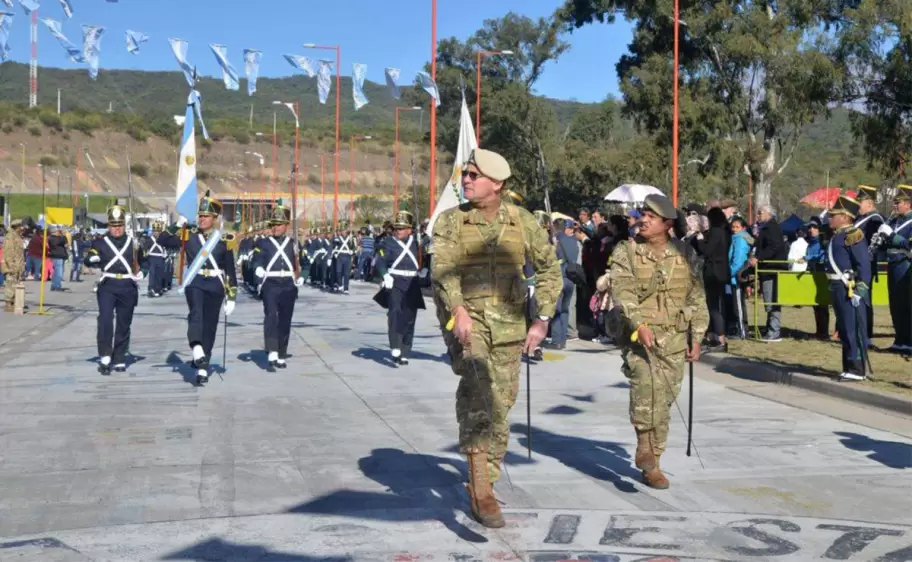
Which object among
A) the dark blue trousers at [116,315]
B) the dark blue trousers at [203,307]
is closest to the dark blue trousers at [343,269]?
the dark blue trousers at [116,315]

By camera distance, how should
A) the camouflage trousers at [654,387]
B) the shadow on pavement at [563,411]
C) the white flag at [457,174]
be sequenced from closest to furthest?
the camouflage trousers at [654,387], the shadow on pavement at [563,411], the white flag at [457,174]

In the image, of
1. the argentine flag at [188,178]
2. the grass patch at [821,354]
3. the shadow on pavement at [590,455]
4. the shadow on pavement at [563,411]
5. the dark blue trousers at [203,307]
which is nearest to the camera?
the shadow on pavement at [590,455]

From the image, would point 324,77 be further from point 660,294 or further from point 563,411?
point 660,294

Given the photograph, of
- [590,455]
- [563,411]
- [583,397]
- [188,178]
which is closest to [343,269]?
[188,178]

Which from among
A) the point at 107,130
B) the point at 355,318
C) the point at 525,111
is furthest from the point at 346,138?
the point at 355,318

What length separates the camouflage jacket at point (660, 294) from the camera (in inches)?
299

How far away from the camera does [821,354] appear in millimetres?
15086

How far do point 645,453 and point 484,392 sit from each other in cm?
147

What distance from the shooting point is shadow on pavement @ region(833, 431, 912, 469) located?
8.55 meters

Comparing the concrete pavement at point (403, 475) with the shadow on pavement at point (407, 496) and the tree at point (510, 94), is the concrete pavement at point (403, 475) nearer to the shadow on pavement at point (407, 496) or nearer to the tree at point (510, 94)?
the shadow on pavement at point (407, 496)

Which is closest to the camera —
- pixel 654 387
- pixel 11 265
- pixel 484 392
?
pixel 484 392

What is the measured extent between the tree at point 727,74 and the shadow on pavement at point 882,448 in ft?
97.7

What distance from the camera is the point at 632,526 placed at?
6586mm

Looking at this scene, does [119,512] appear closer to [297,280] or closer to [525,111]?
[297,280]
